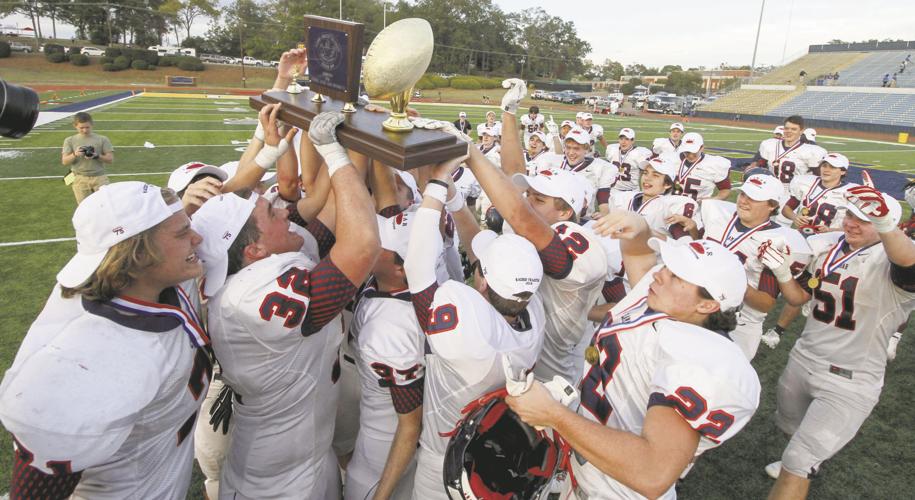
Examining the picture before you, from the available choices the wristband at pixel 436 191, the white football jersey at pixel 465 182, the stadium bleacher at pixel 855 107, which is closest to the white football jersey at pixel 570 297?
the wristband at pixel 436 191

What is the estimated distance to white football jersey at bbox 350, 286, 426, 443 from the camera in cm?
228

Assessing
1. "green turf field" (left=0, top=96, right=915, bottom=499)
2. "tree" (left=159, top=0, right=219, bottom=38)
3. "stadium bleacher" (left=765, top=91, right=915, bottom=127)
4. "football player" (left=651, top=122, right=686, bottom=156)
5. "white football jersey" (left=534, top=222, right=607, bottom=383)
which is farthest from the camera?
"tree" (left=159, top=0, right=219, bottom=38)

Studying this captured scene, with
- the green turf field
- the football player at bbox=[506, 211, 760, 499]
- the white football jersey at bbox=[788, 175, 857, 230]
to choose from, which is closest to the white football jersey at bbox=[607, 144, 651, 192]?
the white football jersey at bbox=[788, 175, 857, 230]

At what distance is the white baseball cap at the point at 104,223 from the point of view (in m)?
1.66

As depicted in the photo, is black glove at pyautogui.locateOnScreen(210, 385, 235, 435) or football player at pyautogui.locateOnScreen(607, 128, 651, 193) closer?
black glove at pyautogui.locateOnScreen(210, 385, 235, 435)

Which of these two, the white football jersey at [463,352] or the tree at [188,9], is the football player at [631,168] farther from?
the tree at [188,9]

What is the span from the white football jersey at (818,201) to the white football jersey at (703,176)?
975 mm

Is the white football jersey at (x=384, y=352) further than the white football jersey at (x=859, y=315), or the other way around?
the white football jersey at (x=859, y=315)

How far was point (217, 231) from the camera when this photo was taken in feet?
6.87

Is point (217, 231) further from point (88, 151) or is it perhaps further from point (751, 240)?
point (88, 151)

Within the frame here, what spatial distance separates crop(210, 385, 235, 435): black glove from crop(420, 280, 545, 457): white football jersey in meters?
1.11

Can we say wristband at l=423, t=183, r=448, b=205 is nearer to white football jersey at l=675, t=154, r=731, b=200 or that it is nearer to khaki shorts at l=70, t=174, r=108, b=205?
white football jersey at l=675, t=154, r=731, b=200

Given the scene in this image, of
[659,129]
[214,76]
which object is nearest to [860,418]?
[659,129]

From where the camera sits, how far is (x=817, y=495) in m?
3.48
